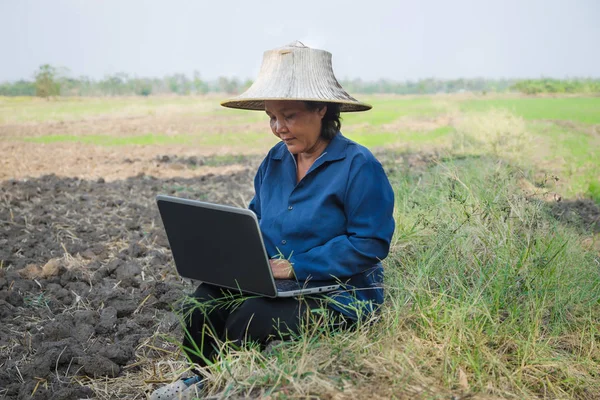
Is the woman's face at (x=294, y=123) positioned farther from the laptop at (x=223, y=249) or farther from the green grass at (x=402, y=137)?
the green grass at (x=402, y=137)

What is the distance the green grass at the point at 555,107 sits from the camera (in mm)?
8898

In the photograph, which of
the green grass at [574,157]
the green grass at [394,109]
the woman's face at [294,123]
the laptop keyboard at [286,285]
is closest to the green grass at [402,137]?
the green grass at [394,109]

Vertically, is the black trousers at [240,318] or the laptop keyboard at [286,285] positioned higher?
the laptop keyboard at [286,285]

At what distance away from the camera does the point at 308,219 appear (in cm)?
300

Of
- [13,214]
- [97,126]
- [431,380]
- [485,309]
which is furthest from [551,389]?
[97,126]

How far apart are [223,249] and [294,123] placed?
67 centimetres

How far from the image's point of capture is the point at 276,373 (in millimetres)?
2555

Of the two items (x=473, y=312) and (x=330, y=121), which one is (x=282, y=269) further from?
(x=473, y=312)

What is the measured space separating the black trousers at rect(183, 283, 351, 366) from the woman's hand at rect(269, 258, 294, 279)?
Answer: 11 cm

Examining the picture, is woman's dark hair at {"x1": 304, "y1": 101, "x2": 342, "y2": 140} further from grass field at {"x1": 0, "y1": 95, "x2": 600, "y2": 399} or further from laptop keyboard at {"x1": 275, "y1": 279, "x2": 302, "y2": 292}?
grass field at {"x1": 0, "y1": 95, "x2": 600, "y2": 399}

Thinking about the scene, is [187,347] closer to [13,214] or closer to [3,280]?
[3,280]

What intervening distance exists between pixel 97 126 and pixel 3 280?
1133cm

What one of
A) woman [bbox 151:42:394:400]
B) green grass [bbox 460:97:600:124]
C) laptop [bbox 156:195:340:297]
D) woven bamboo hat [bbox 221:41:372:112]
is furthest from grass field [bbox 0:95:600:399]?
green grass [bbox 460:97:600:124]

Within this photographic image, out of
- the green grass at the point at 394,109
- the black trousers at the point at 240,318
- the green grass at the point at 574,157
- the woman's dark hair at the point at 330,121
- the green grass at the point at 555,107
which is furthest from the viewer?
the green grass at the point at 394,109
